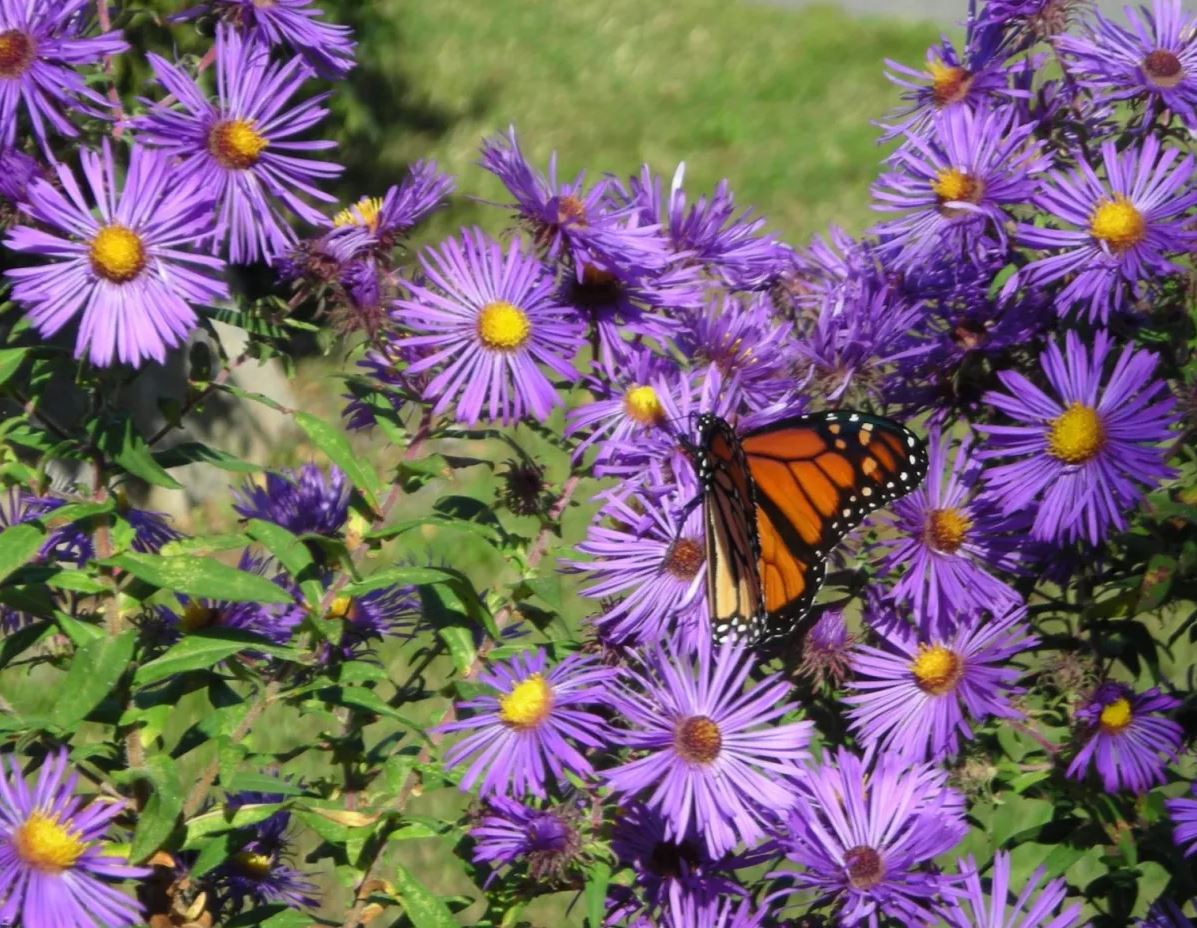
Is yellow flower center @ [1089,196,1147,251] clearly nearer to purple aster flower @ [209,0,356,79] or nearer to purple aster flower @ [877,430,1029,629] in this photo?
purple aster flower @ [877,430,1029,629]

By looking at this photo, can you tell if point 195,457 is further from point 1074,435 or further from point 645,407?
point 1074,435

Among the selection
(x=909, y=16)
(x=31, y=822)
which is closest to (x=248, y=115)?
(x=31, y=822)

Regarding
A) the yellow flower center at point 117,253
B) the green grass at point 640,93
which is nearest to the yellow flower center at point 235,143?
the yellow flower center at point 117,253

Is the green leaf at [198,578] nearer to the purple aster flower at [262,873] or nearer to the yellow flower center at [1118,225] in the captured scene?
the purple aster flower at [262,873]

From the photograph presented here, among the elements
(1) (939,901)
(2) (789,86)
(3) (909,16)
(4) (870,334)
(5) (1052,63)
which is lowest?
(1) (939,901)

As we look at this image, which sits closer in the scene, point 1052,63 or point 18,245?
point 18,245

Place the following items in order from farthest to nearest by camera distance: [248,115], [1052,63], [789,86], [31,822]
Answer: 1. [789,86]
2. [1052,63]
3. [248,115]
4. [31,822]

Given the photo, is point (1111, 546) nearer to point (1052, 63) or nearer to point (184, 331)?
point (1052, 63)
